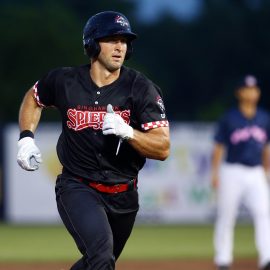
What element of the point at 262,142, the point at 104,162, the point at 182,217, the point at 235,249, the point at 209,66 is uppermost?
the point at 104,162

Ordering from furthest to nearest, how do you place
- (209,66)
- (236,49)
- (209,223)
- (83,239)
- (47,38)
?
1. (209,66)
2. (236,49)
3. (47,38)
4. (209,223)
5. (83,239)

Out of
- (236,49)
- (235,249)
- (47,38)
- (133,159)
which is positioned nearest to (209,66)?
(236,49)

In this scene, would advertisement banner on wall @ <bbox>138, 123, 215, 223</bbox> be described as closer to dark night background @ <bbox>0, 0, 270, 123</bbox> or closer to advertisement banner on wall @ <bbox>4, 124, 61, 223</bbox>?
advertisement banner on wall @ <bbox>4, 124, 61, 223</bbox>

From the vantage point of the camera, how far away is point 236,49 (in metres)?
51.1

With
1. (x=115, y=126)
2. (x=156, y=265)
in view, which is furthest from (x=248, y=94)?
(x=115, y=126)

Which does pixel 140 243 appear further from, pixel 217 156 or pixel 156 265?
pixel 217 156

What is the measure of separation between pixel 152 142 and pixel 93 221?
2.15 ft

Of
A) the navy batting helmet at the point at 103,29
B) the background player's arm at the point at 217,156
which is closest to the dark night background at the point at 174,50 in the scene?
the background player's arm at the point at 217,156

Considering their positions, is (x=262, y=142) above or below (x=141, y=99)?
below

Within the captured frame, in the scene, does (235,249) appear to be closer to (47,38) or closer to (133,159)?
(133,159)

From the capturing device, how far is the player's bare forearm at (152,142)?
7.29 m

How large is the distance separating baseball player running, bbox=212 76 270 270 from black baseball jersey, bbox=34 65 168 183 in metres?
4.41

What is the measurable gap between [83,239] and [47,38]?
130ft

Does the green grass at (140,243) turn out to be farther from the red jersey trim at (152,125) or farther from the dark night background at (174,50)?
the dark night background at (174,50)
